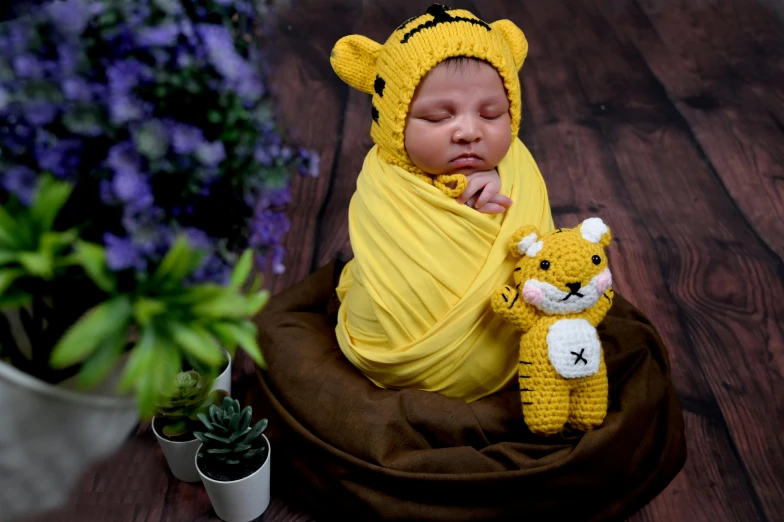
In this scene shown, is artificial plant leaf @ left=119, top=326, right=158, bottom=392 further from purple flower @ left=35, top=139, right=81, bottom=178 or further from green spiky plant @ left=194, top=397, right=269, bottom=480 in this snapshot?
green spiky plant @ left=194, top=397, right=269, bottom=480

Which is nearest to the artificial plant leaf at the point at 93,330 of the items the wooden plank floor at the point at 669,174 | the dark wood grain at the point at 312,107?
the wooden plank floor at the point at 669,174

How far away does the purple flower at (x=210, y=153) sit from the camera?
47 centimetres

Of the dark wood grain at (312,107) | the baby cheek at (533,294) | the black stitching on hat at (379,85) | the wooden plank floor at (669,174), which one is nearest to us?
the baby cheek at (533,294)

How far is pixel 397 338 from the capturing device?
1.19m

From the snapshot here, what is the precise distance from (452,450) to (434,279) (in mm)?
258

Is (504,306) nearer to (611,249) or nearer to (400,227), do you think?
(400,227)

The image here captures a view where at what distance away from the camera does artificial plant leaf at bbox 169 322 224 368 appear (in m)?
0.44

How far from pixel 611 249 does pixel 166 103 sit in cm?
147

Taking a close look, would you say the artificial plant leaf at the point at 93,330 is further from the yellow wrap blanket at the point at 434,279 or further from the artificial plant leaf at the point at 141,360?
the yellow wrap blanket at the point at 434,279

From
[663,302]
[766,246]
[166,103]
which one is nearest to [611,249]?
[663,302]

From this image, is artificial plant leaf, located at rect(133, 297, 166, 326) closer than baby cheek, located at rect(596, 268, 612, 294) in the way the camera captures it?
Yes

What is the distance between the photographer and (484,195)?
1.17 m

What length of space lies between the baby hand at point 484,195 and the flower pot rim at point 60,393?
76 cm

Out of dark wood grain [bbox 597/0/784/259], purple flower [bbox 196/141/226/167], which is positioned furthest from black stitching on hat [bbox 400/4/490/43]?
dark wood grain [bbox 597/0/784/259]
